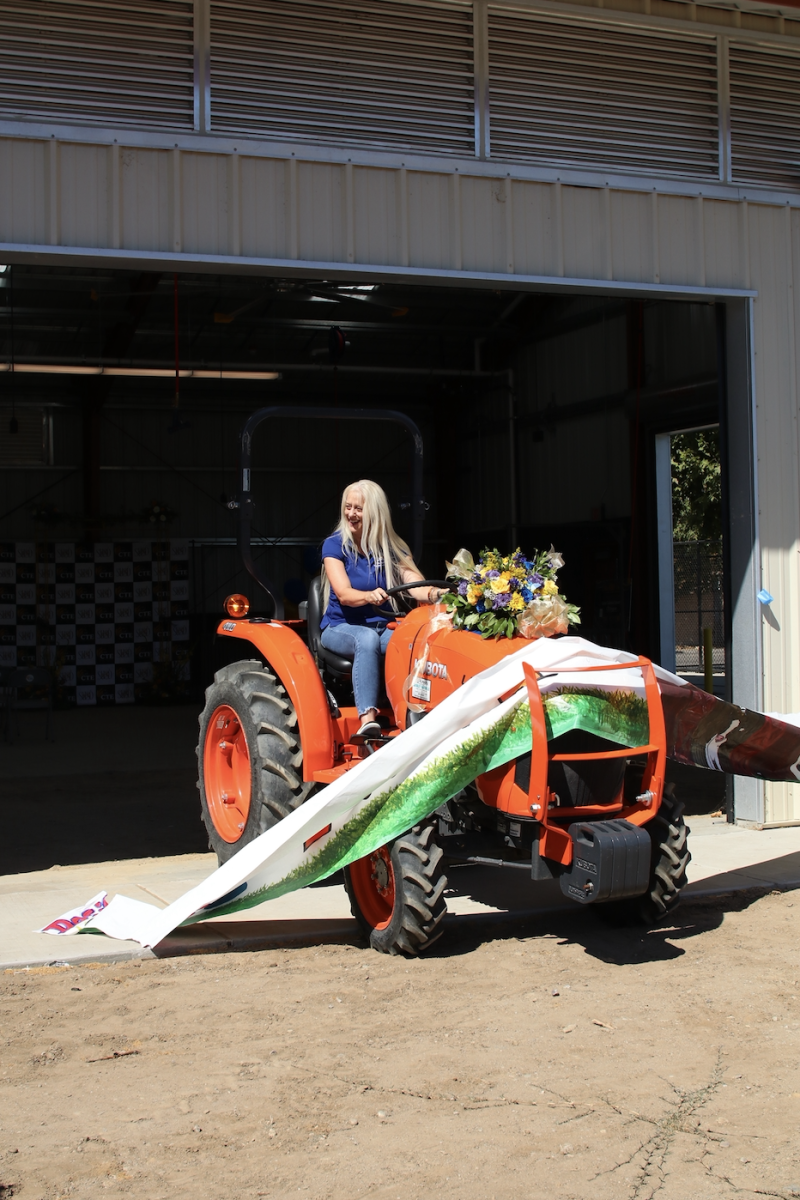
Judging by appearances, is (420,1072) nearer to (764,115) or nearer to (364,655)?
(364,655)

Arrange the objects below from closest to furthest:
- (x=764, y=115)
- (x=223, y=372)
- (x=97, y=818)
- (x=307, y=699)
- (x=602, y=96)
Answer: (x=307, y=699)
(x=602, y=96)
(x=764, y=115)
(x=97, y=818)
(x=223, y=372)

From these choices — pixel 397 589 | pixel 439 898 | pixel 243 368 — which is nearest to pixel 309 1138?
pixel 439 898

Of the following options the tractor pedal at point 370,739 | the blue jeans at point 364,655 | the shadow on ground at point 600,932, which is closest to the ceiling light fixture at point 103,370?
the blue jeans at point 364,655

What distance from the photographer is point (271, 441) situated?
75.2 ft

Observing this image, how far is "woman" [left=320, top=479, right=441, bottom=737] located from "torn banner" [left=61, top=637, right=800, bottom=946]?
0.64 m

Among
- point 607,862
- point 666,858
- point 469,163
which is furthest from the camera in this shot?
point 469,163

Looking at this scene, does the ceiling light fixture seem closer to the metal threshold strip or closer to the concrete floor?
the metal threshold strip

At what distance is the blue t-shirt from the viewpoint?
5.64m

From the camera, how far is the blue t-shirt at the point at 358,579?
18.5ft

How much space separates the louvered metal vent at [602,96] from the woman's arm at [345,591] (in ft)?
10.3

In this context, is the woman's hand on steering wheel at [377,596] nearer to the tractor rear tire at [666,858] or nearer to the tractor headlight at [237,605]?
the tractor headlight at [237,605]

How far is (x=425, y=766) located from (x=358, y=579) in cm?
119

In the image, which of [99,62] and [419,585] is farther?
[99,62]

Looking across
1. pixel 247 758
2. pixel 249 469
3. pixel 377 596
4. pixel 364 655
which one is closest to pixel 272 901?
pixel 247 758
